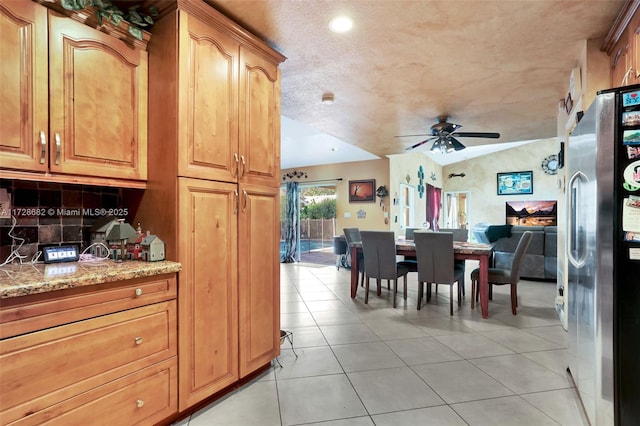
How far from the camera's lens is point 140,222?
185cm

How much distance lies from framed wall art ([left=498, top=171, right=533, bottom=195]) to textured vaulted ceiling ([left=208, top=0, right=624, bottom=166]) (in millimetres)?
6540

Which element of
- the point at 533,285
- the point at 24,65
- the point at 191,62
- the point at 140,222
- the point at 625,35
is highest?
the point at 625,35

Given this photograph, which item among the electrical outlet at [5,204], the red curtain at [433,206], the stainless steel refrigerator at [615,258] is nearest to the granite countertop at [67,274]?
the electrical outlet at [5,204]

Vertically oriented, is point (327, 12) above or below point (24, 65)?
above

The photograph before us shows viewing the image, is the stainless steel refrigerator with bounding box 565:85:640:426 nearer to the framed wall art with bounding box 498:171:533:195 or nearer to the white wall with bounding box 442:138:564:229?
the white wall with bounding box 442:138:564:229

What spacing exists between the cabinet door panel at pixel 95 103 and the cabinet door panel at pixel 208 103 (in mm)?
314

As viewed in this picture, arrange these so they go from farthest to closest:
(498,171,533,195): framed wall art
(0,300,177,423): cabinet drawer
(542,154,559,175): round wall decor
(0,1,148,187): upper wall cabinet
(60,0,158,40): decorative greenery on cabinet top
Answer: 1. (498,171,533,195): framed wall art
2. (542,154,559,175): round wall decor
3. (60,0,158,40): decorative greenery on cabinet top
4. (0,1,148,187): upper wall cabinet
5. (0,300,177,423): cabinet drawer

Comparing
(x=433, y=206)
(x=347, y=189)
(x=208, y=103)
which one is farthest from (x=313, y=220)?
(x=208, y=103)

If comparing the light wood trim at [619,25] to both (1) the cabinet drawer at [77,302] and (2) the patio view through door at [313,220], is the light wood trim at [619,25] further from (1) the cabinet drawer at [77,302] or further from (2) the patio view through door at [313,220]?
(2) the patio view through door at [313,220]

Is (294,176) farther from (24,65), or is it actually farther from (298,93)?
(24,65)

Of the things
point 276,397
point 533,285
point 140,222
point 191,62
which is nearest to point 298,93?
point 191,62

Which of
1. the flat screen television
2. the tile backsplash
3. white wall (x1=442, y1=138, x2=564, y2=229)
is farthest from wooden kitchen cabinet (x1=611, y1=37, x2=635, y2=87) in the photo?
the flat screen television

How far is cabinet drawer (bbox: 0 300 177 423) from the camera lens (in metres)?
1.13

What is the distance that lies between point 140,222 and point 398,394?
1.95 m
